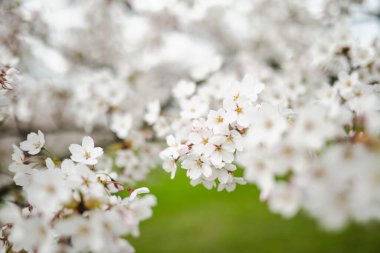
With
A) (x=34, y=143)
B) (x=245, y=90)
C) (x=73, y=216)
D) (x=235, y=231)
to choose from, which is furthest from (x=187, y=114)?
(x=235, y=231)

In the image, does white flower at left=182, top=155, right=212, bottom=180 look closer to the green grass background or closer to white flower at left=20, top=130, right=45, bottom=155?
white flower at left=20, top=130, right=45, bottom=155

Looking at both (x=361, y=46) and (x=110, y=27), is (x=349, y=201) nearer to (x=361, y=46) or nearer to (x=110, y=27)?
(x=361, y=46)

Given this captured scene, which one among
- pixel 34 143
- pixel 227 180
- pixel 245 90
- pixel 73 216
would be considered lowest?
pixel 73 216

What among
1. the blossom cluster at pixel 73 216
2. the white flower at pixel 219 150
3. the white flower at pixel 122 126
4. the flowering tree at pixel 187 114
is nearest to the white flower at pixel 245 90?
the flowering tree at pixel 187 114

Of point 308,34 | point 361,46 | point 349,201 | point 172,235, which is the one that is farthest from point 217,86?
point 172,235

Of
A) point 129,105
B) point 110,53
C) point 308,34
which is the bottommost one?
point 129,105

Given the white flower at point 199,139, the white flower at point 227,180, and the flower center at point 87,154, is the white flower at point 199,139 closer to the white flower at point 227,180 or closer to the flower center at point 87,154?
the white flower at point 227,180

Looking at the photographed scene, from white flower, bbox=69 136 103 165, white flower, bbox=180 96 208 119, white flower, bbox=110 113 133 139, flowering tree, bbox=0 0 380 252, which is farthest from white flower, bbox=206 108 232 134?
white flower, bbox=110 113 133 139

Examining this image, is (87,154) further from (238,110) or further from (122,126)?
(122,126)
